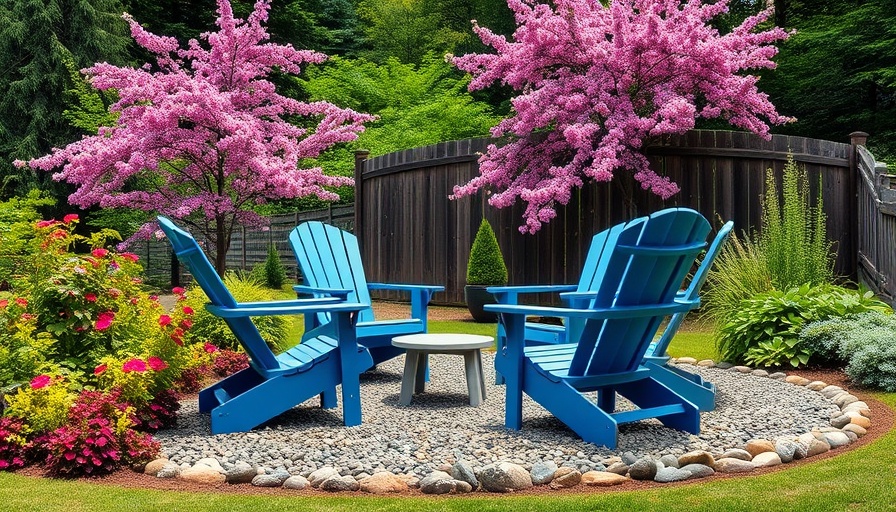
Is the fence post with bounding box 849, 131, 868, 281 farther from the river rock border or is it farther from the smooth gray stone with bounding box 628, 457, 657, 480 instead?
the smooth gray stone with bounding box 628, 457, 657, 480

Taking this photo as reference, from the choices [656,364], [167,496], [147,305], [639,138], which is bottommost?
[167,496]

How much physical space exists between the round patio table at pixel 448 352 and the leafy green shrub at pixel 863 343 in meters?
2.31

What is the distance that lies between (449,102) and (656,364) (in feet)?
46.9

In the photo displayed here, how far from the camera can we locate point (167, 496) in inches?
107

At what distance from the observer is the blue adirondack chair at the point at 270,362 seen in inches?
140

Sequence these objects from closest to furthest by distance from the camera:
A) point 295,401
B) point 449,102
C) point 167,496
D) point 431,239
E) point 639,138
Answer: point 167,496 → point 295,401 → point 639,138 → point 431,239 → point 449,102

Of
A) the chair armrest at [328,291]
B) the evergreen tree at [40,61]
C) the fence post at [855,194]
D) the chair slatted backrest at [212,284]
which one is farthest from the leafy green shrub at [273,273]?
the chair slatted backrest at [212,284]

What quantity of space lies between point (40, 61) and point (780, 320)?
734 inches

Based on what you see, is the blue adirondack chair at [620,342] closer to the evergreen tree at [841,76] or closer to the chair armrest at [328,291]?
the chair armrest at [328,291]

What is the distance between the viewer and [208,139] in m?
8.77

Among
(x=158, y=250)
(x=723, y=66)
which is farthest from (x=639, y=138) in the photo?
(x=158, y=250)

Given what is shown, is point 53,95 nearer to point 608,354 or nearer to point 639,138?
point 639,138

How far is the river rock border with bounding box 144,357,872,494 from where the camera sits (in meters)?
2.84

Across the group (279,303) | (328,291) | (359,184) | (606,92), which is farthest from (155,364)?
(359,184)
